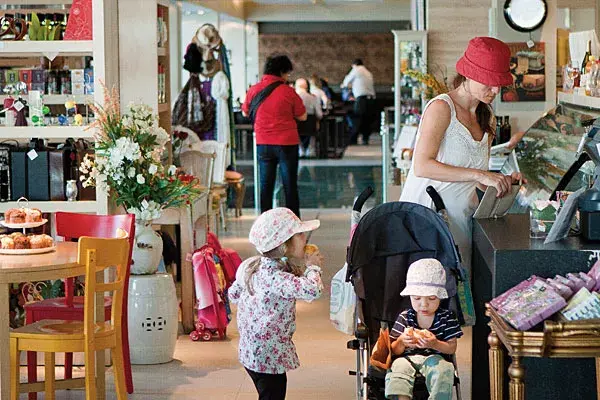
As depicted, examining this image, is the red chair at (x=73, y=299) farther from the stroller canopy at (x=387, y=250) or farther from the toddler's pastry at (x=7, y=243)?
the stroller canopy at (x=387, y=250)

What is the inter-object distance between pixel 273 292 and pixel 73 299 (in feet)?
5.27

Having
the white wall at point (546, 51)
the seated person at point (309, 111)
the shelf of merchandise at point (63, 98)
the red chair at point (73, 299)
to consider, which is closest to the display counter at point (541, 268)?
the red chair at point (73, 299)

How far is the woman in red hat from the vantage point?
504cm

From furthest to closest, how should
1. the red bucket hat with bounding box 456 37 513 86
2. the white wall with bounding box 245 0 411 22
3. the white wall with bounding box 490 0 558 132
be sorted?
1. the white wall with bounding box 245 0 411 22
2. the white wall with bounding box 490 0 558 132
3. the red bucket hat with bounding box 456 37 513 86

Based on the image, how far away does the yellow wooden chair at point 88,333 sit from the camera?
508cm

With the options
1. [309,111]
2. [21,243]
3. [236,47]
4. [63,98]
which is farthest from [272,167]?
[236,47]

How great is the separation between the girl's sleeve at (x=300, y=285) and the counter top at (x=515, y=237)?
689mm

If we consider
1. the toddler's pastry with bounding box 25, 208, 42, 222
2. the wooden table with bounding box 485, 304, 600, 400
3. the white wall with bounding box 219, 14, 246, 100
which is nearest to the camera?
the wooden table with bounding box 485, 304, 600, 400

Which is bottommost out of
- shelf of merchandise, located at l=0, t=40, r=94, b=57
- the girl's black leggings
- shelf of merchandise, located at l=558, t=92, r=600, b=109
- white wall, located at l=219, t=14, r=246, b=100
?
the girl's black leggings

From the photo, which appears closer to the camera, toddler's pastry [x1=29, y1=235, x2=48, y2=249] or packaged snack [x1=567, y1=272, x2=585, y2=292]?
packaged snack [x1=567, y1=272, x2=585, y2=292]

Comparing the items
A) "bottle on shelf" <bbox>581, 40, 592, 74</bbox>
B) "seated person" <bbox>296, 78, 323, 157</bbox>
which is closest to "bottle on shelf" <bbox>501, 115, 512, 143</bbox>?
"bottle on shelf" <bbox>581, 40, 592, 74</bbox>

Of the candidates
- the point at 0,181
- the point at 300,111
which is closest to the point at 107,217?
the point at 0,181

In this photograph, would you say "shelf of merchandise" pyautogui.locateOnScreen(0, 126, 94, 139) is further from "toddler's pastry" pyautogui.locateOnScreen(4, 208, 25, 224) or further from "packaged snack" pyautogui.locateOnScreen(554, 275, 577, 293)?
"packaged snack" pyautogui.locateOnScreen(554, 275, 577, 293)

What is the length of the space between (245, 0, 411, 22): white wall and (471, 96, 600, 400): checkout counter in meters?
23.0
